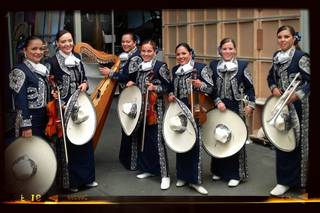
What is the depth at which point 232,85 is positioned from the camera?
372 centimetres

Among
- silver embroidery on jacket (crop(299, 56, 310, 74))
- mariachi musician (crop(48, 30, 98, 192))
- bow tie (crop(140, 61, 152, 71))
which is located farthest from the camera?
bow tie (crop(140, 61, 152, 71))

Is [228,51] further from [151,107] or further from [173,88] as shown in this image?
[151,107]

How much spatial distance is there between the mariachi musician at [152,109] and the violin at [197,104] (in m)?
0.21

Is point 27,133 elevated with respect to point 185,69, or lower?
lower

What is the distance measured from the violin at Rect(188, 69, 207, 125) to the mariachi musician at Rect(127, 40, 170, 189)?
0.21 m

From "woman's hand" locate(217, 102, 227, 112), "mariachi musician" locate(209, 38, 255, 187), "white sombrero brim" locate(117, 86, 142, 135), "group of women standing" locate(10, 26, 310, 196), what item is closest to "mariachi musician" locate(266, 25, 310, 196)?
"group of women standing" locate(10, 26, 310, 196)

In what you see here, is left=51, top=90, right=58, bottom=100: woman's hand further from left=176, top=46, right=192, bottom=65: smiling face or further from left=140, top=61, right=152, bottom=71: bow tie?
left=176, top=46, right=192, bottom=65: smiling face

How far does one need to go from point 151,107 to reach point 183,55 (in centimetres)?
46

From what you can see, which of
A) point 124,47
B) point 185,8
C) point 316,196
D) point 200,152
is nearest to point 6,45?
point 124,47

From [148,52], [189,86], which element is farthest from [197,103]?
[148,52]

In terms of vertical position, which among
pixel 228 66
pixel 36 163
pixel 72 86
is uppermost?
pixel 228 66

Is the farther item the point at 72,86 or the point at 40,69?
the point at 72,86

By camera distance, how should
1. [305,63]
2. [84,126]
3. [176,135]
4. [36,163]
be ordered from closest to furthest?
[305,63] < [36,163] < [84,126] < [176,135]

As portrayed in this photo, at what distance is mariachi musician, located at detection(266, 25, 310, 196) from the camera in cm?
341
